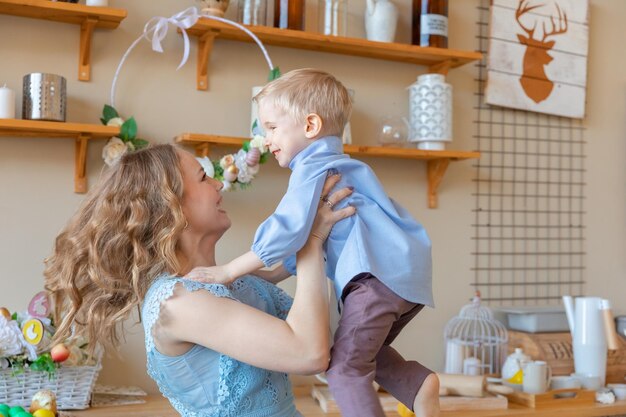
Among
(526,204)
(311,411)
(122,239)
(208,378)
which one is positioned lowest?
(311,411)

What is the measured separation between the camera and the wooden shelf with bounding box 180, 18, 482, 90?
2.37 meters

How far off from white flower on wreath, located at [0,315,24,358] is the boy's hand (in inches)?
29.1

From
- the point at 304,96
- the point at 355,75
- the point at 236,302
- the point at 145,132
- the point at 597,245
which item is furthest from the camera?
the point at 597,245

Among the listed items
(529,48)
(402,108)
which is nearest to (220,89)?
(402,108)

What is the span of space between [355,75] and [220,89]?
0.47 metres

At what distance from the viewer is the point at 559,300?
297 centimetres

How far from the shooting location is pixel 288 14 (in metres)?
2.46

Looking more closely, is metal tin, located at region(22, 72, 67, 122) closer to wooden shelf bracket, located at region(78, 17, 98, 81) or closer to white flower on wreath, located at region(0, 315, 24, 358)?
wooden shelf bracket, located at region(78, 17, 98, 81)

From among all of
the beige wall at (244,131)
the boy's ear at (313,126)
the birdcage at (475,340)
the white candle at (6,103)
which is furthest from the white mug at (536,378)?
the white candle at (6,103)

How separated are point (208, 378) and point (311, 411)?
0.88 m

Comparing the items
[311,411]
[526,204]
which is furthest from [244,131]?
[526,204]

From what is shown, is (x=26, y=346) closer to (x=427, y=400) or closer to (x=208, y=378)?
(x=208, y=378)

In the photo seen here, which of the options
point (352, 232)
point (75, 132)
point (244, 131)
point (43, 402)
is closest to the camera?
point (352, 232)

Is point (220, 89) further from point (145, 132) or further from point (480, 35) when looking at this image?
point (480, 35)
